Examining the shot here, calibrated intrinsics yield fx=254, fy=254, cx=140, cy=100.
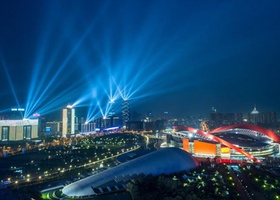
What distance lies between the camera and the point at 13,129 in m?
61.1

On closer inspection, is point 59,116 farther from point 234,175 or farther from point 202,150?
point 234,175

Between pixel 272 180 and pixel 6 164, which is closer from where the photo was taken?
pixel 272 180

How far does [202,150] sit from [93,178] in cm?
2269

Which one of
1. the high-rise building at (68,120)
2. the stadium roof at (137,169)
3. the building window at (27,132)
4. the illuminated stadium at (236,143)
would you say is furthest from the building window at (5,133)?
the stadium roof at (137,169)

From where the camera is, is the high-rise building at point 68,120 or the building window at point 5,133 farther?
the high-rise building at point 68,120

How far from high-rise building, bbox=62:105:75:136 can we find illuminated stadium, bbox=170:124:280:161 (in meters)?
42.9

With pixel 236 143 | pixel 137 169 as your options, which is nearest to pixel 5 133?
pixel 137 169

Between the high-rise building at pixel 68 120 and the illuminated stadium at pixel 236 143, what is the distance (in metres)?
42.9

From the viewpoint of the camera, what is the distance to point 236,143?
3866 cm

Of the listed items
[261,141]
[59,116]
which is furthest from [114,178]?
[59,116]

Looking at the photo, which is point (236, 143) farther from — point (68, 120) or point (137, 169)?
point (68, 120)

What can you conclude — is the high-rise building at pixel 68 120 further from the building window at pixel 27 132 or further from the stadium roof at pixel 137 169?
the stadium roof at pixel 137 169

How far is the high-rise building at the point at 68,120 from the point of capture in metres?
74.3

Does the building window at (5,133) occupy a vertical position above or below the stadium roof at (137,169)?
above
